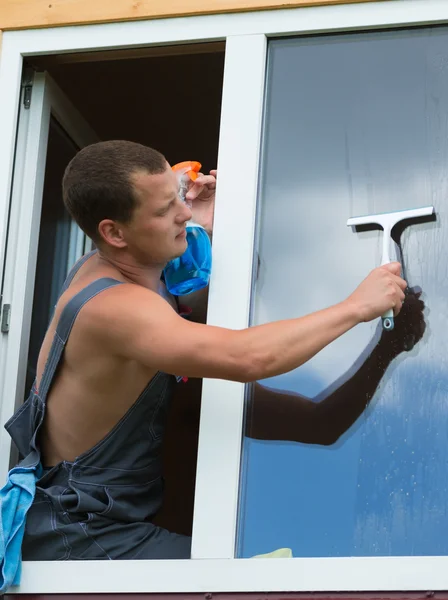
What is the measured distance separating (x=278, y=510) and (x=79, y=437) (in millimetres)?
506

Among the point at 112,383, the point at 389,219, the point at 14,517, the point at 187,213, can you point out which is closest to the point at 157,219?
the point at 187,213

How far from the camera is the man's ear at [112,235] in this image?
257cm

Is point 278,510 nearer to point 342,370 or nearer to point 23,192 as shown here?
point 342,370

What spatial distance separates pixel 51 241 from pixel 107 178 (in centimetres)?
102

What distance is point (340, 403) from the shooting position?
246 centimetres

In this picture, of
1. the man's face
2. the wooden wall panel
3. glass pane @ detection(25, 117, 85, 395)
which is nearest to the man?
the man's face

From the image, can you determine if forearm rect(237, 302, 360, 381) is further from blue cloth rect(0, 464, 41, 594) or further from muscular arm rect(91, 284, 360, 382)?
blue cloth rect(0, 464, 41, 594)

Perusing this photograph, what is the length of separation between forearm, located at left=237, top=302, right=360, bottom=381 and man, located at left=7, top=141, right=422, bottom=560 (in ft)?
0.31

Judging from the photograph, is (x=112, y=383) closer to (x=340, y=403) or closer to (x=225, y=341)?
(x=225, y=341)

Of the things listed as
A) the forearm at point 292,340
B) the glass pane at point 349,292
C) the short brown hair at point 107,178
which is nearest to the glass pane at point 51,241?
the short brown hair at point 107,178

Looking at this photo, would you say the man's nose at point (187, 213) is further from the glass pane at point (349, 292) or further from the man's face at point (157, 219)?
the glass pane at point (349, 292)

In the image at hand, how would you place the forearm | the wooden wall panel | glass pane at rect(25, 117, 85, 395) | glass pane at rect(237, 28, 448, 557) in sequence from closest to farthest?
the forearm, glass pane at rect(237, 28, 448, 557), the wooden wall panel, glass pane at rect(25, 117, 85, 395)

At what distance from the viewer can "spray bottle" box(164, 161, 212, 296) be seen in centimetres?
260

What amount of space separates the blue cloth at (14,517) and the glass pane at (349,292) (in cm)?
49
